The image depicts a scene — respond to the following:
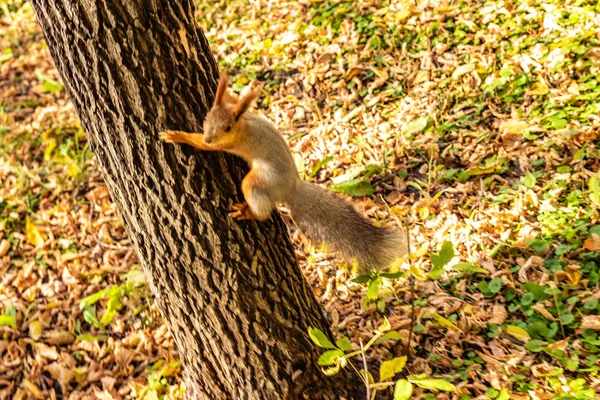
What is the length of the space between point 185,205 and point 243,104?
1.67 feet

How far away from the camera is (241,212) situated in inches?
89.7

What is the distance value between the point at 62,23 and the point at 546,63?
323 centimetres

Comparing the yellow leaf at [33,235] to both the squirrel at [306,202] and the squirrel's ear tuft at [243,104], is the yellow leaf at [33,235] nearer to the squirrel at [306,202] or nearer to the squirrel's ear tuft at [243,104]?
the squirrel at [306,202]

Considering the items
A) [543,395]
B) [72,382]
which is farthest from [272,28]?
[543,395]

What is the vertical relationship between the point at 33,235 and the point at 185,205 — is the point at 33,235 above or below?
below

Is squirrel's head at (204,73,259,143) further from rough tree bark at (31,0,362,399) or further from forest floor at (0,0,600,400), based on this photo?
forest floor at (0,0,600,400)

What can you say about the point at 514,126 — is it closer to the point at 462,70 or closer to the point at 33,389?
the point at 462,70

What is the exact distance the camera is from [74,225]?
4.30 meters

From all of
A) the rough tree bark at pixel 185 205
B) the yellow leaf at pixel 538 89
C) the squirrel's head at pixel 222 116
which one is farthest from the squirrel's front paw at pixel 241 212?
the yellow leaf at pixel 538 89

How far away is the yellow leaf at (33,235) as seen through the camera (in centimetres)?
420

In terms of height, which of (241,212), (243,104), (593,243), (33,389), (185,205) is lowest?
(33,389)

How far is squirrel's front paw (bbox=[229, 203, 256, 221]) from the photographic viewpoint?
89.8 inches

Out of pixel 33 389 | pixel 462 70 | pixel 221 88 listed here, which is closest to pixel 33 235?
pixel 33 389

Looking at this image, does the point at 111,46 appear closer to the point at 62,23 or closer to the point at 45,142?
the point at 62,23
